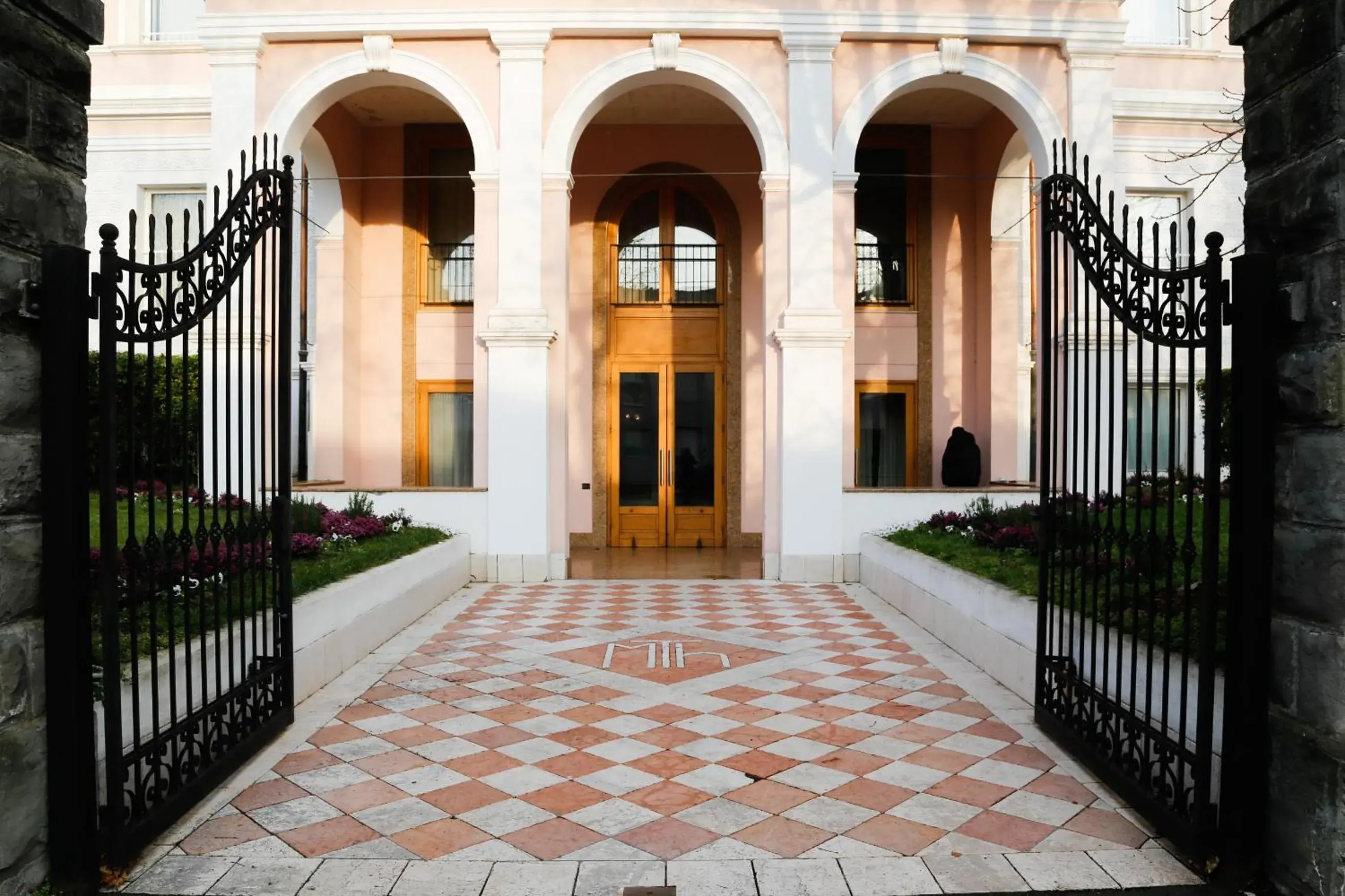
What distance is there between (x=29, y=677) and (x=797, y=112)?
963cm

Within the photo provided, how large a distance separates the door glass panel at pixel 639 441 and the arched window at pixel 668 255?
4.10 feet

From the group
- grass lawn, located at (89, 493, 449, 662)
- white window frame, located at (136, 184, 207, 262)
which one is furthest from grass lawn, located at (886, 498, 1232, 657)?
white window frame, located at (136, 184, 207, 262)

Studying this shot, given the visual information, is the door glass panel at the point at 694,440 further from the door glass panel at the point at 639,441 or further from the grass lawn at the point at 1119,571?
the grass lawn at the point at 1119,571

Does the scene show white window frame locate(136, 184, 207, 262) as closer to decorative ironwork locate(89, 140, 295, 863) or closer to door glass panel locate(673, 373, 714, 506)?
door glass panel locate(673, 373, 714, 506)

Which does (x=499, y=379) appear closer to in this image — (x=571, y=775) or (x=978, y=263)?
(x=571, y=775)

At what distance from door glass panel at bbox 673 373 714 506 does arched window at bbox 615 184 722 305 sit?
128 centimetres

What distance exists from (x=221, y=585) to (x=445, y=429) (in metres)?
8.82

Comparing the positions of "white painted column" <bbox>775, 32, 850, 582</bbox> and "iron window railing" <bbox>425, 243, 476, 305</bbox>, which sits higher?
"iron window railing" <bbox>425, 243, 476, 305</bbox>

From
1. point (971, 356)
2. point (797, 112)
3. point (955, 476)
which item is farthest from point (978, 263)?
point (797, 112)

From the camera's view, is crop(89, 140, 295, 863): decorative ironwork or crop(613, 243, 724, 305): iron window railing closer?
crop(89, 140, 295, 863): decorative ironwork

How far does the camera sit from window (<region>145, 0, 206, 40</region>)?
546 inches

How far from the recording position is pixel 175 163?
1347 cm

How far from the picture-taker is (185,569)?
11.2ft

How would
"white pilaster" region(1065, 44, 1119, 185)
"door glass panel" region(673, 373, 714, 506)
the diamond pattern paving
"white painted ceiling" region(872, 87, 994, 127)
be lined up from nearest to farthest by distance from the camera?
the diamond pattern paving → "white pilaster" region(1065, 44, 1119, 185) → "white painted ceiling" region(872, 87, 994, 127) → "door glass panel" region(673, 373, 714, 506)
